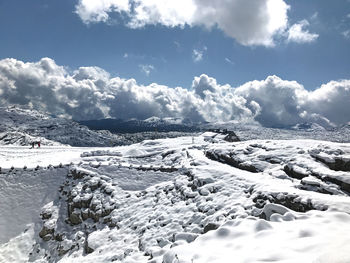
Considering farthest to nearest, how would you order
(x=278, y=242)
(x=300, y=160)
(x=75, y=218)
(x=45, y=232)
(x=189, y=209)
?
(x=300, y=160), (x=75, y=218), (x=45, y=232), (x=189, y=209), (x=278, y=242)

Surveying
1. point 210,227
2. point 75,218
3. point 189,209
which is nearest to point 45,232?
point 75,218

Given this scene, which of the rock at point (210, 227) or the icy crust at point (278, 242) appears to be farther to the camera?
the rock at point (210, 227)

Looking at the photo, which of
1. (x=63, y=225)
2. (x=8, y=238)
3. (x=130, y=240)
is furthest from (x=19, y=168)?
(x=130, y=240)

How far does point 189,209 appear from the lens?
17359 mm

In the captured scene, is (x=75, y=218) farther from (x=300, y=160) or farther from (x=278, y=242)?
(x=300, y=160)

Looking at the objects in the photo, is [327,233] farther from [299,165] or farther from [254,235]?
[299,165]

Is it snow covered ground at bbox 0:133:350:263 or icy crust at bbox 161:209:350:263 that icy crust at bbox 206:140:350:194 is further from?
icy crust at bbox 161:209:350:263

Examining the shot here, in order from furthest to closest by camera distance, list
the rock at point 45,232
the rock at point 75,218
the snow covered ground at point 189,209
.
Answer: the rock at point 75,218, the rock at point 45,232, the snow covered ground at point 189,209

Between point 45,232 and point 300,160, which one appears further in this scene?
point 300,160

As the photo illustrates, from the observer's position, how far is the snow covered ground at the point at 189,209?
8109 millimetres

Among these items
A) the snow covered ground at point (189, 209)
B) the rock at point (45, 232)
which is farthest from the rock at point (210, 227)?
the rock at point (45, 232)

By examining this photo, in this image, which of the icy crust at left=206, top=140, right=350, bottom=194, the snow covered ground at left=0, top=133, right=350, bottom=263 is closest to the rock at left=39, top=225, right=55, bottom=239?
the snow covered ground at left=0, top=133, right=350, bottom=263

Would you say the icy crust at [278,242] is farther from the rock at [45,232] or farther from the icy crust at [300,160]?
the rock at [45,232]

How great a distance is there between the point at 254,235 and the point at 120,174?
70.4ft
